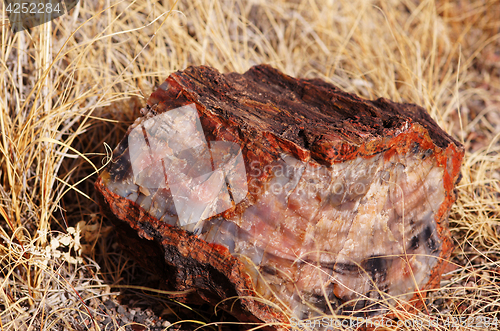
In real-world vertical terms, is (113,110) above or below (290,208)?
above

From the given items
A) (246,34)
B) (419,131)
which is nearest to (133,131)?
(419,131)

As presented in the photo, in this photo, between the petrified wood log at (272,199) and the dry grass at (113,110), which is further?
the dry grass at (113,110)

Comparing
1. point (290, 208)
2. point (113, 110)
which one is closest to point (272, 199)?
point (290, 208)

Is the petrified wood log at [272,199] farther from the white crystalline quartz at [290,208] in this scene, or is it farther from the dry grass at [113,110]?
the dry grass at [113,110]

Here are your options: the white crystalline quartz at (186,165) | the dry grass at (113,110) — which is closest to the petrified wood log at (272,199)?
the white crystalline quartz at (186,165)

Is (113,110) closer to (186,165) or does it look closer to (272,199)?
(186,165)

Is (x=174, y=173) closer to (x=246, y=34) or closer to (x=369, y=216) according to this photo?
(x=369, y=216)

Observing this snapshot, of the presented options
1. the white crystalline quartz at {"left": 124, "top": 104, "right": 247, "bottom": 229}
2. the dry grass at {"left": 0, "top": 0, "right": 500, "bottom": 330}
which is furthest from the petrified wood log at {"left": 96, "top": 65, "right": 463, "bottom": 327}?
the dry grass at {"left": 0, "top": 0, "right": 500, "bottom": 330}
